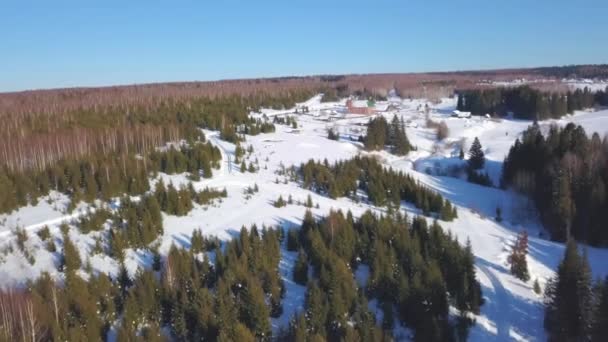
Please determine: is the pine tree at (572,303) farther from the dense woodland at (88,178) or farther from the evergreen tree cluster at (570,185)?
the dense woodland at (88,178)

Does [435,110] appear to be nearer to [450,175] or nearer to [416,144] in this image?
[416,144]

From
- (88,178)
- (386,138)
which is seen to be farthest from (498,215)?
(88,178)

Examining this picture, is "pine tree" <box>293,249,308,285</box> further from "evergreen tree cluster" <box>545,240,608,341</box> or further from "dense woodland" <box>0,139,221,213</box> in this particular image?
"dense woodland" <box>0,139,221,213</box>

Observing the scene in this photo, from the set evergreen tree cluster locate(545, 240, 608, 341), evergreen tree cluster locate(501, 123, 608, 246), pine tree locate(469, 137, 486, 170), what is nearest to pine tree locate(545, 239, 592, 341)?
evergreen tree cluster locate(545, 240, 608, 341)

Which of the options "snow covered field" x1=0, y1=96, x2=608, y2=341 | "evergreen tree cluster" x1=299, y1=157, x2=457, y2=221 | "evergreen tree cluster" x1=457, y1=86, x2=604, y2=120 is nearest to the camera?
"snow covered field" x1=0, y1=96, x2=608, y2=341

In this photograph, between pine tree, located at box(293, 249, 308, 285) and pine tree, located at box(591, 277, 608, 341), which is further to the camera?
pine tree, located at box(293, 249, 308, 285)

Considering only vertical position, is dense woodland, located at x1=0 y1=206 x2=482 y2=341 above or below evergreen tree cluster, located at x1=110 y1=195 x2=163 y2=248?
below

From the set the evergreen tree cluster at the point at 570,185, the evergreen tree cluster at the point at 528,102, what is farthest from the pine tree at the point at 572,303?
the evergreen tree cluster at the point at 528,102
